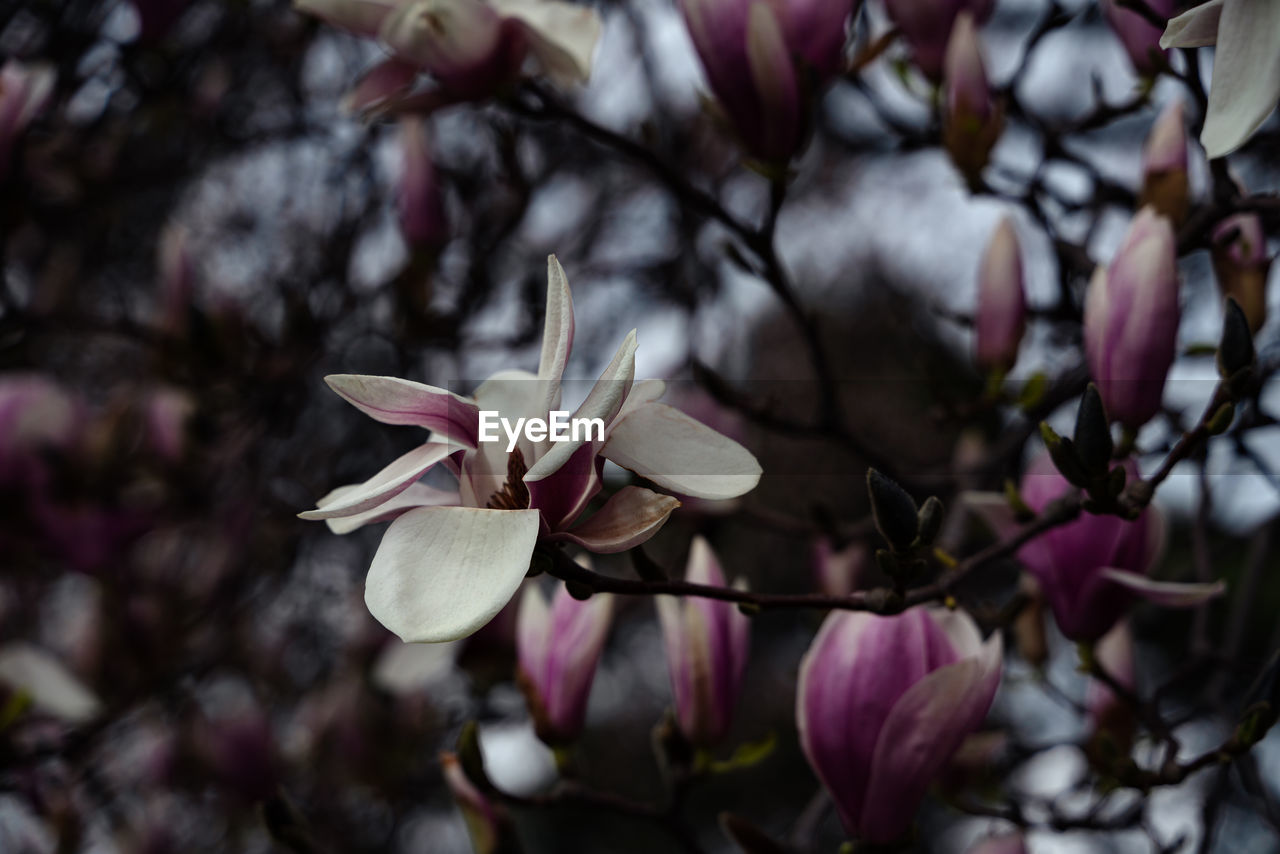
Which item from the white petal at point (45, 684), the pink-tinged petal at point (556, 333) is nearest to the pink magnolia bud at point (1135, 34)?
the pink-tinged petal at point (556, 333)

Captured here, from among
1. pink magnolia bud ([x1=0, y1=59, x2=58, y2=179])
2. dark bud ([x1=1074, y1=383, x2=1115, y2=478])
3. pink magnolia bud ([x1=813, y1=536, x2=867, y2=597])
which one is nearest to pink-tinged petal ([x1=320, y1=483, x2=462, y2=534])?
dark bud ([x1=1074, y1=383, x2=1115, y2=478])

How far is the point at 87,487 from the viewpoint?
4.09ft

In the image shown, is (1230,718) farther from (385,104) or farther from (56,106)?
(56,106)

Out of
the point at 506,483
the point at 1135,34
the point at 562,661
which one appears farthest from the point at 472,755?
the point at 1135,34

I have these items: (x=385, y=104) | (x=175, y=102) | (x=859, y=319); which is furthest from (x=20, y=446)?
(x=859, y=319)

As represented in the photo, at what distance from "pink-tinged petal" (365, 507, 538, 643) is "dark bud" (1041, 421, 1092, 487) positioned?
0.27m

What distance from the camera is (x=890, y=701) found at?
55 centimetres

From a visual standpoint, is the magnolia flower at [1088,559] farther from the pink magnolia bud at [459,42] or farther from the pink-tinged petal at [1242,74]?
the pink magnolia bud at [459,42]

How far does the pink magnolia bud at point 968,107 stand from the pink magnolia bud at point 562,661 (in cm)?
45

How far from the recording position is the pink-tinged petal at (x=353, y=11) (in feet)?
2.34

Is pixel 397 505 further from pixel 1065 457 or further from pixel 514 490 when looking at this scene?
pixel 1065 457

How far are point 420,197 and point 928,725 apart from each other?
86 centimetres

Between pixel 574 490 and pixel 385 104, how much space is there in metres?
0.43

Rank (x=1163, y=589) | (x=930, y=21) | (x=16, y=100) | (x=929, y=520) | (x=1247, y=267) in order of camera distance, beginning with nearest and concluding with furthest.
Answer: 1. (x=929, y=520)
2. (x=1163, y=589)
3. (x=1247, y=267)
4. (x=930, y=21)
5. (x=16, y=100)
